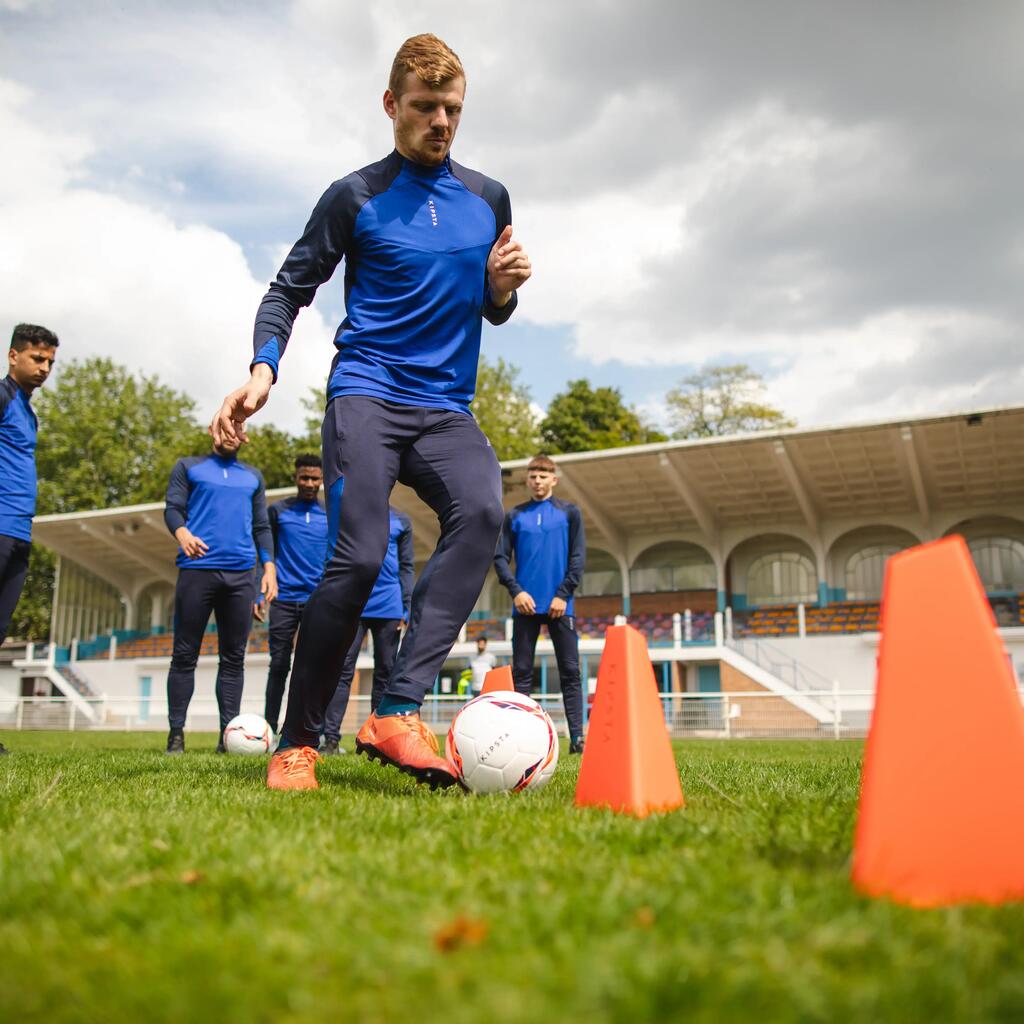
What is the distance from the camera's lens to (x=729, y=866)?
6.35 feet

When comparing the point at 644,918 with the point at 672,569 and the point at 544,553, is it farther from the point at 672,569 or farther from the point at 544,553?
the point at 672,569

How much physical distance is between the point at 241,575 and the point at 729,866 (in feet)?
21.0

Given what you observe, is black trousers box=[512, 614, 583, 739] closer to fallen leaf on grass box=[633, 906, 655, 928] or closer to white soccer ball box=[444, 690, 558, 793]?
white soccer ball box=[444, 690, 558, 793]

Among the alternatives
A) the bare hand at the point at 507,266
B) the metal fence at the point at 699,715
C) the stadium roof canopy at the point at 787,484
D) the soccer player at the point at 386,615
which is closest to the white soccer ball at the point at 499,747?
the bare hand at the point at 507,266

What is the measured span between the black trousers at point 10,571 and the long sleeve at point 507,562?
369cm

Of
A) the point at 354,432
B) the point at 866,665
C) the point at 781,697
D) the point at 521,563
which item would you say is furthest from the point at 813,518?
the point at 354,432

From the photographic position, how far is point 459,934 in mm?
1424

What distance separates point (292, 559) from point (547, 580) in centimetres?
230

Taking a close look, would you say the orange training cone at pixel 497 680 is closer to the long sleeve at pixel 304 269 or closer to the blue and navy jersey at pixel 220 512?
the long sleeve at pixel 304 269

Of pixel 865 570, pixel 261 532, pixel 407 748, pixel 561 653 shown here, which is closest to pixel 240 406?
pixel 407 748

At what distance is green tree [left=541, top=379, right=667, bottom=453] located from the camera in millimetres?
50031

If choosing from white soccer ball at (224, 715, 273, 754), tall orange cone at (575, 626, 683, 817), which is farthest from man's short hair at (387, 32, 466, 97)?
white soccer ball at (224, 715, 273, 754)

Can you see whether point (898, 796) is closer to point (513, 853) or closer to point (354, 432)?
point (513, 853)

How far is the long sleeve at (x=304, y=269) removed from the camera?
12.3 ft
